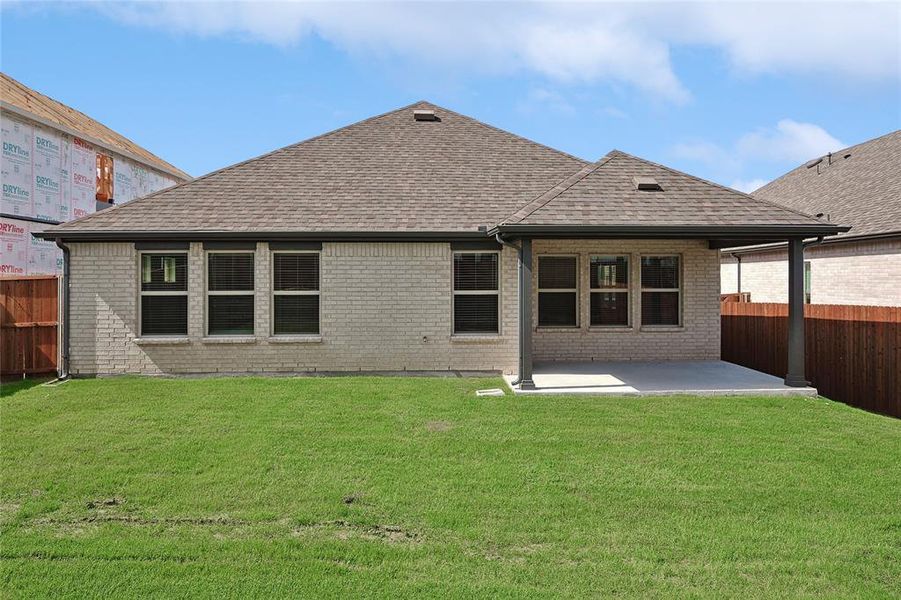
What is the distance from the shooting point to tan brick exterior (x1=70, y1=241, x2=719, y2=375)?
462 inches

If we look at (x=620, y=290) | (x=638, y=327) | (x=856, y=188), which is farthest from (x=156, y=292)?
(x=856, y=188)

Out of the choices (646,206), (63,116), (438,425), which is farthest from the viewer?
(63,116)

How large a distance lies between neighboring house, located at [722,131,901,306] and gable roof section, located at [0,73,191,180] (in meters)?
23.9

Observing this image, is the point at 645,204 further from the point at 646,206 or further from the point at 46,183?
the point at 46,183

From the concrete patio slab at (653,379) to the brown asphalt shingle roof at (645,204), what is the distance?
9.19 feet

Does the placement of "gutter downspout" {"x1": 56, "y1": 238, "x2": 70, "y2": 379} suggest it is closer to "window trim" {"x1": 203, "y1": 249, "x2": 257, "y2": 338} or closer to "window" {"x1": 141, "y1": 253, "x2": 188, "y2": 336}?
"window" {"x1": 141, "y1": 253, "x2": 188, "y2": 336}

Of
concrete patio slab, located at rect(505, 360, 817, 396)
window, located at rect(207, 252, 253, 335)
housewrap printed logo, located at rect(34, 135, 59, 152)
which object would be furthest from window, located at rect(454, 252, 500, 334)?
housewrap printed logo, located at rect(34, 135, 59, 152)

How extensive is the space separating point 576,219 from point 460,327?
134 inches

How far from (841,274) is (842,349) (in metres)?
6.72

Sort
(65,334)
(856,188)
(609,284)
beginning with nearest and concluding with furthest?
1. (65,334)
2. (609,284)
3. (856,188)

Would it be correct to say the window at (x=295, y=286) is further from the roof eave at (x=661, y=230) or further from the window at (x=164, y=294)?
the roof eave at (x=661, y=230)

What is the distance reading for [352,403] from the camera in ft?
30.5

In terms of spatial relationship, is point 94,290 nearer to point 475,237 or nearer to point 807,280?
point 475,237

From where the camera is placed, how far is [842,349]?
435 inches
